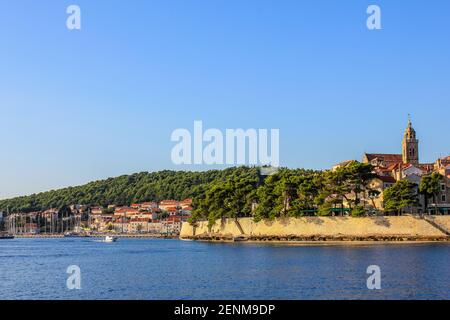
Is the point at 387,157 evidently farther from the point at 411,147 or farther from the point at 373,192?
the point at 373,192

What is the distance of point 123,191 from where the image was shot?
513 feet

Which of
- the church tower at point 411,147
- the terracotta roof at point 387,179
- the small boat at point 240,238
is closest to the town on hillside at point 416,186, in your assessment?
the terracotta roof at point 387,179

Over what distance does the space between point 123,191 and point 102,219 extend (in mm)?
18169

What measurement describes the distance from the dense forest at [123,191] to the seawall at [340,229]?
67.0 m

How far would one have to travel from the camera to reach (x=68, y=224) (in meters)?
141

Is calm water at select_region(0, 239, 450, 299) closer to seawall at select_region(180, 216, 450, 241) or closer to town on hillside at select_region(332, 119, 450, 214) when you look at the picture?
seawall at select_region(180, 216, 450, 241)

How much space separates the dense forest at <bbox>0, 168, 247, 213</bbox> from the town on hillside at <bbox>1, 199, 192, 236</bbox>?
4.14 m

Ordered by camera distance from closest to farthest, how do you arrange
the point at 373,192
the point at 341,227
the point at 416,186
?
the point at 341,227 < the point at 373,192 < the point at 416,186

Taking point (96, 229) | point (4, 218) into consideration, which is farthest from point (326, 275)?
point (4, 218)

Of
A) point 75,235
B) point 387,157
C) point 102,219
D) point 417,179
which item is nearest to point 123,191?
point 102,219

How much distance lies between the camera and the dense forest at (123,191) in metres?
144
